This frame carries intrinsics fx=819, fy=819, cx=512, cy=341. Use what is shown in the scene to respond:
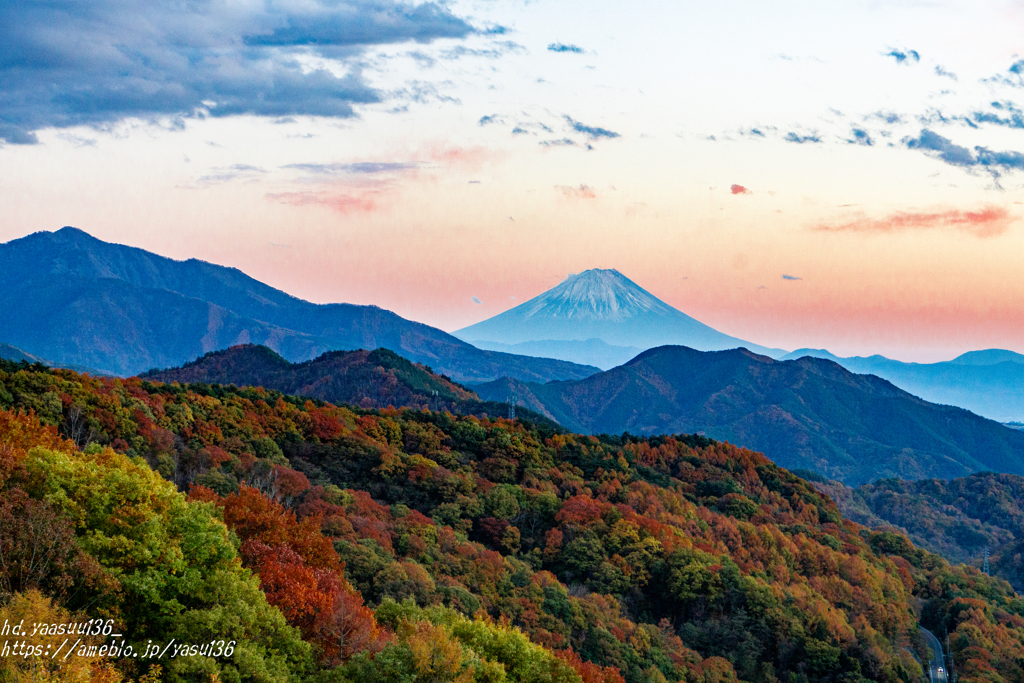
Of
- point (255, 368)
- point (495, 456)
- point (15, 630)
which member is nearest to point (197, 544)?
point (15, 630)

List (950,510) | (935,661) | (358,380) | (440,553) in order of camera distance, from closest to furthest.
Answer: (440,553) → (935,661) → (950,510) → (358,380)

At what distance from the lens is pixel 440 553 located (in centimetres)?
5259

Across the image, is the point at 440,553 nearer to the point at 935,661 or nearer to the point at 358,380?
the point at 935,661

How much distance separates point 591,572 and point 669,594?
19.7 ft

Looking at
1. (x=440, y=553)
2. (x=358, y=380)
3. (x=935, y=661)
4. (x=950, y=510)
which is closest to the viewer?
(x=440, y=553)

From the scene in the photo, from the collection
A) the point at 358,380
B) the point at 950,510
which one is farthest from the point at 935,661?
the point at 358,380

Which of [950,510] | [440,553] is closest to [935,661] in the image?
[440,553]

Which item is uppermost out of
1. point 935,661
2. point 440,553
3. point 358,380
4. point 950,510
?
point 358,380

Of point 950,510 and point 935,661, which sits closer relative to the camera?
point 935,661

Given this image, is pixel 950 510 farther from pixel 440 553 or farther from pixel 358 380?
pixel 440 553

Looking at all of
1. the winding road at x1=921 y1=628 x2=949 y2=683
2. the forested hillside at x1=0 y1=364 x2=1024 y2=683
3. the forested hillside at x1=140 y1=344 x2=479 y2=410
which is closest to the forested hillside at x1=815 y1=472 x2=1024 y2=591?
the forested hillside at x1=0 y1=364 x2=1024 y2=683

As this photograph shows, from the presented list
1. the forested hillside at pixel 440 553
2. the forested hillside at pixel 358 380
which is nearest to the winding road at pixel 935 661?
the forested hillside at pixel 440 553

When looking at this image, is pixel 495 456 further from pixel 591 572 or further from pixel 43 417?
pixel 43 417

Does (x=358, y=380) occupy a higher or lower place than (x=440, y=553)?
higher
